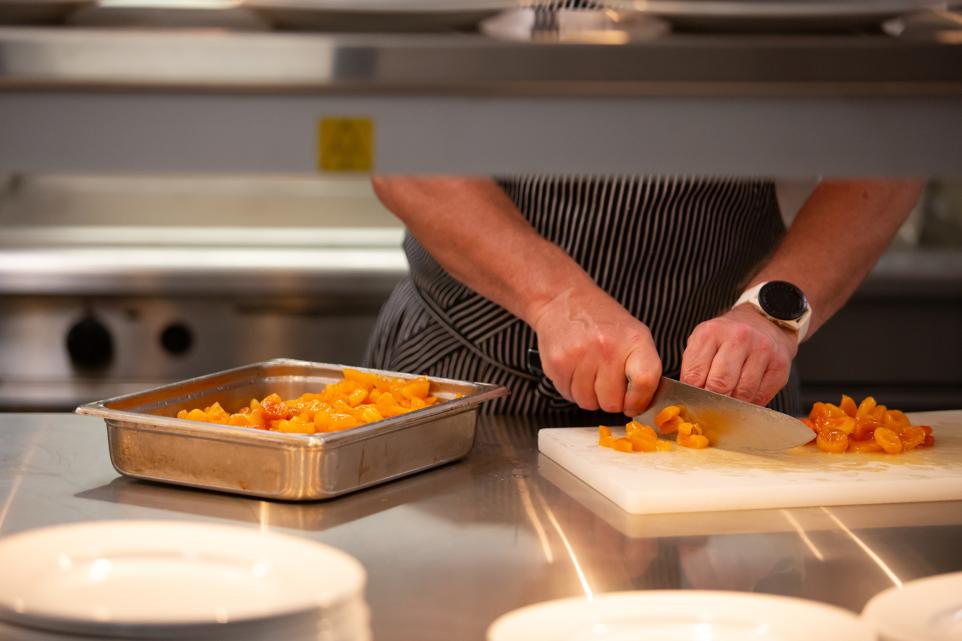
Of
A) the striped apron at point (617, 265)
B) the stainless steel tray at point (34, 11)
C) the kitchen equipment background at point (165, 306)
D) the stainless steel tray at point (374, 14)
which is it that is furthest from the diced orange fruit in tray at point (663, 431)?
the kitchen equipment background at point (165, 306)

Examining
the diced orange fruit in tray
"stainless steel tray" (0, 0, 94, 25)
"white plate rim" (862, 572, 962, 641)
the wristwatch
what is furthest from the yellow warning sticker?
the wristwatch

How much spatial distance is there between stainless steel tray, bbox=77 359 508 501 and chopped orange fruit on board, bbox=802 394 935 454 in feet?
1.43

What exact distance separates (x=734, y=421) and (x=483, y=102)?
2.26ft

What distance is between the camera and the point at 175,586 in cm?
104

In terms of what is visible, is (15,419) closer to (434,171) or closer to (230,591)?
(230,591)

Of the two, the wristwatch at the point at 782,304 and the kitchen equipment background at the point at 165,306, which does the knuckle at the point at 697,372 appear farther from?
the kitchen equipment background at the point at 165,306

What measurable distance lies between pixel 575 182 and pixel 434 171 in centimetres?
101

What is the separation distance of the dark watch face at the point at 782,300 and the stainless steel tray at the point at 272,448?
1.56 ft

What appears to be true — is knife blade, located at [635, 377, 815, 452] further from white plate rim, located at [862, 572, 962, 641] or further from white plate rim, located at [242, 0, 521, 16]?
white plate rim, located at [242, 0, 521, 16]

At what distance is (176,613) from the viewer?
99 centimetres

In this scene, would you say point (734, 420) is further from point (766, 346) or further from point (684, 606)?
point (684, 606)

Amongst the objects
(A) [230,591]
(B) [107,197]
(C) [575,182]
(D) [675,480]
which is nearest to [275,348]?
(B) [107,197]

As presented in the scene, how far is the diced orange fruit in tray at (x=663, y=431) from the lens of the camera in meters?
1.57

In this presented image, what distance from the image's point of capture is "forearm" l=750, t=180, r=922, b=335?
1.98m
